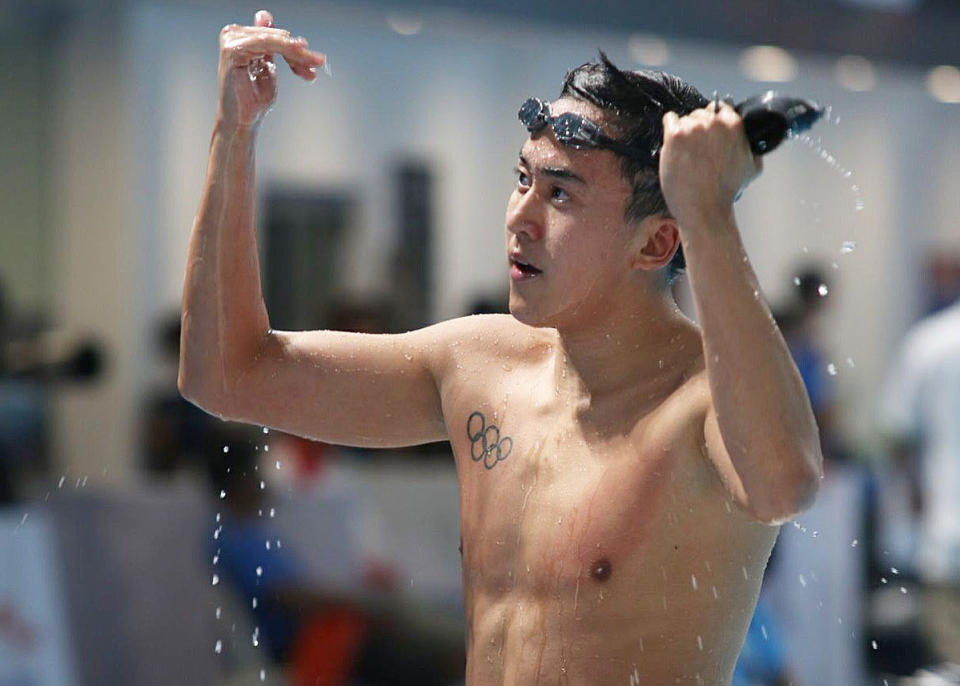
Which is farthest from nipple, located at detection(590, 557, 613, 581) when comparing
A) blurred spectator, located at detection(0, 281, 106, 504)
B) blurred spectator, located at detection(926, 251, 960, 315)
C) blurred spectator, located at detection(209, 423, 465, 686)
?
blurred spectator, located at detection(926, 251, 960, 315)

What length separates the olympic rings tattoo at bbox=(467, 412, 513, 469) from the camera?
218cm

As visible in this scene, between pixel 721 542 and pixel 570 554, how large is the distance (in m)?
0.22

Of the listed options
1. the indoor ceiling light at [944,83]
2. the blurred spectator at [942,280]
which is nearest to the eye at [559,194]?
the indoor ceiling light at [944,83]

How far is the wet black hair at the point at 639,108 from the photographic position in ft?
6.67

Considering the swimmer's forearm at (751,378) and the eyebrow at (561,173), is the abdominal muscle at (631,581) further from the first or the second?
the eyebrow at (561,173)

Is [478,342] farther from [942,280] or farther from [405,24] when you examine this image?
[942,280]

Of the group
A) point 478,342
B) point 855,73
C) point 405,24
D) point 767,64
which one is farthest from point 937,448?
point 478,342

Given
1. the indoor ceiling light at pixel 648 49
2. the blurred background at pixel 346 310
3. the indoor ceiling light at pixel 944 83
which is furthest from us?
the indoor ceiling light at pixel 944 83

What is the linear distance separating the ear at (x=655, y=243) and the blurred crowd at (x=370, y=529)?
256 centimetres

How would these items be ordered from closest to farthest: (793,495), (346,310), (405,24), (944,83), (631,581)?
(793,495) < (631,581) < (346,310) < (405,24) < (944,83)

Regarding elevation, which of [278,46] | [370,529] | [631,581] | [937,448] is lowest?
[370,529]

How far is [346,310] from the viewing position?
6586mm

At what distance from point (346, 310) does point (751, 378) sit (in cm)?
496

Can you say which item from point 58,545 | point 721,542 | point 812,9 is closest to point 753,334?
point 721,542
